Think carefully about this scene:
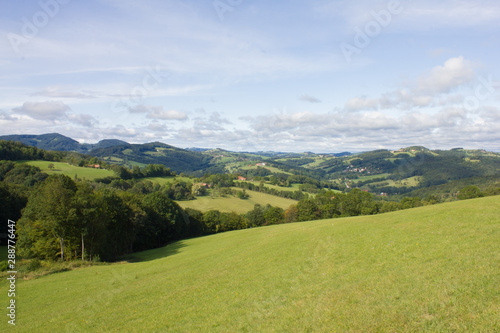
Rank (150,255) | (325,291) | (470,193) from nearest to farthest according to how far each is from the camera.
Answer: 1. (325,291)
2. (150,255)
3. (470,193)

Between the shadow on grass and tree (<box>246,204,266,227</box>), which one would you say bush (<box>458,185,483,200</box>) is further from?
the shadow on grass

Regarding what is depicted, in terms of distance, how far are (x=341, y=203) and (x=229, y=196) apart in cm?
7585

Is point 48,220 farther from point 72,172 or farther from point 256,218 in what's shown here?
point 72,172

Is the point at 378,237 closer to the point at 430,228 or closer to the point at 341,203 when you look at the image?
the point at 430,228

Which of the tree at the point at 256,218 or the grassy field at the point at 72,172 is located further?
the grassy field at the point at 72,172

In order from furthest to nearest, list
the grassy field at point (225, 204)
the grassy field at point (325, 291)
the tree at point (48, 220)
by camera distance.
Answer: the grassy field at point (225, 204)
the tree at point (48, 220)
the grassy field at point (325, 291)

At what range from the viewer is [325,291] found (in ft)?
45.3

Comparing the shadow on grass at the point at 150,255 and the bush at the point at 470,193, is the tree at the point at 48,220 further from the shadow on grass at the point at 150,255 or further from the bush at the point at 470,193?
the bush at the point at 470,193

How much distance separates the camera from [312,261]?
20.1 m

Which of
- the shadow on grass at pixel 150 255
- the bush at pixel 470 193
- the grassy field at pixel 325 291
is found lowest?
the shadow on grass at pixel 150 255

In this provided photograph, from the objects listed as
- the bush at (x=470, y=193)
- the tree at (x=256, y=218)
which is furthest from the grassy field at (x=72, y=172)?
the bush at (x=470, y=193)

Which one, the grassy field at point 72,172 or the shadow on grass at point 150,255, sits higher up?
the grassy field at point 72,172

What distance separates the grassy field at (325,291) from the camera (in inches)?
397

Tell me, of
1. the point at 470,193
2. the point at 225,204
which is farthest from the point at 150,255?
Result: the point at 470,193
